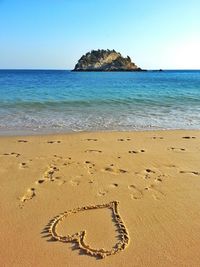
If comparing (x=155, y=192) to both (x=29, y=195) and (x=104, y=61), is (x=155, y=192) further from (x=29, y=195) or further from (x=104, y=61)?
(x=104, y=61)

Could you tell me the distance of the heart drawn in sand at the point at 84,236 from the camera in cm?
370

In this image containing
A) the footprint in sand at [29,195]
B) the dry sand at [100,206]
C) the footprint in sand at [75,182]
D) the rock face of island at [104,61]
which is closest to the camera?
the dry sand at [100,206]

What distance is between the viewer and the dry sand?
12.0 feet

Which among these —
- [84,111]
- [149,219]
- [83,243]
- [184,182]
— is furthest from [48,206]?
[84,111]

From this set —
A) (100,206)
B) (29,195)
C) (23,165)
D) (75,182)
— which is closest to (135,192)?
(100,206)

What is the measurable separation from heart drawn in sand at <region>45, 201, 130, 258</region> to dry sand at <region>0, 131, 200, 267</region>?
11 millimetres

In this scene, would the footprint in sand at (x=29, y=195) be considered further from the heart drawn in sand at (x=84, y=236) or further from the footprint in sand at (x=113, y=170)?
the footprint in sand at (x=113, y=170)

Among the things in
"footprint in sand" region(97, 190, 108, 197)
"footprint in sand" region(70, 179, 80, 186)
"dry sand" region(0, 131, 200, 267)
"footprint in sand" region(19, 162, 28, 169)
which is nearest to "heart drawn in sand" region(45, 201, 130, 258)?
"dry sand" region(0, 131, 200, 267)

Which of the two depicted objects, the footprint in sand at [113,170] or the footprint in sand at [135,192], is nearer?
the footprint in sand at [135,192]

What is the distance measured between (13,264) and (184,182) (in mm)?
3169

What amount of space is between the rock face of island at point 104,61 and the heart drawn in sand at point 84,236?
123m

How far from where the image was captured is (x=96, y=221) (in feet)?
14.4

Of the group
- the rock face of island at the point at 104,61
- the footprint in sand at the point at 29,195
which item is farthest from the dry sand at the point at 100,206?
the rock face of island at the point at 104,61

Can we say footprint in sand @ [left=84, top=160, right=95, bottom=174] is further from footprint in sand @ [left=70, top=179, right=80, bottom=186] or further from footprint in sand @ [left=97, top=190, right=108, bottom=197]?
footprint in sand @ [left=97, top=190, right=108, bottom=197]
